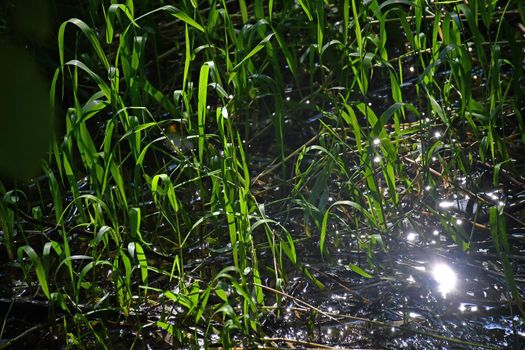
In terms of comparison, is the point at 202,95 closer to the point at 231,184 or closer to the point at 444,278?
the point at 231,184

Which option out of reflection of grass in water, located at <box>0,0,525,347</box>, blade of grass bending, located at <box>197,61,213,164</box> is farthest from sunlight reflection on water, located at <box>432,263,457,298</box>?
blade of grass bending, located at <box>197,61,213,164</box>

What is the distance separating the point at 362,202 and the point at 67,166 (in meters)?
0.79

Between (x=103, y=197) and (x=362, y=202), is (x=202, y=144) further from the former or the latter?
(x=362, y=202)

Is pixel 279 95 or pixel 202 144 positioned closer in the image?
pixel 202 144

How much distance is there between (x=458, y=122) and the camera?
234 centimetres

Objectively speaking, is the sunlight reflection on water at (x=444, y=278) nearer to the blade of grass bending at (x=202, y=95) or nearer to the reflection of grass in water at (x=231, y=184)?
the reflection of grass in water at (x=231, y=184)

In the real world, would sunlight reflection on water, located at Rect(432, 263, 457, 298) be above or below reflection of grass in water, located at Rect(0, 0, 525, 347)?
below

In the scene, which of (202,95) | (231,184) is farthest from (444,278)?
(202,95)

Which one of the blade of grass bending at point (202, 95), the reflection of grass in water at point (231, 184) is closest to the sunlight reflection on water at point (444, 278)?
the reflection of grass in water at point (231, 184)

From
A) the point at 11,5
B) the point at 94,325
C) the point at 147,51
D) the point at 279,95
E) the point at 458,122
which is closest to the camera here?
the point at 94,325

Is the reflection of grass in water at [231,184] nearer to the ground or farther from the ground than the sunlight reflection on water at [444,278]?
farther from the ground

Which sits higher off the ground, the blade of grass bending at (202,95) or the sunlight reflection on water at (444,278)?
the blade of grass bending at (202,95)

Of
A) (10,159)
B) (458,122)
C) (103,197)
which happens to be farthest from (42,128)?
(458,122)

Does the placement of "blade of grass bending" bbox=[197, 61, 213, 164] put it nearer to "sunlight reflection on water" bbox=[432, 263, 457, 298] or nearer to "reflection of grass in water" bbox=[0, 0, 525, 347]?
"reflection of grass in water" bbox=[0, 0, 525, 347]
